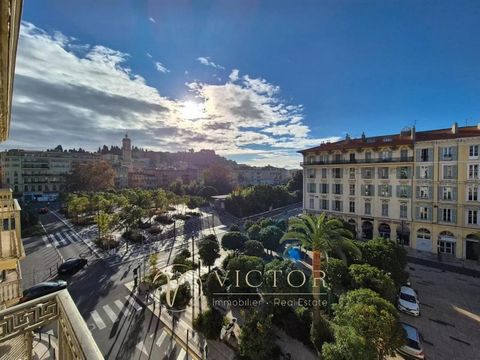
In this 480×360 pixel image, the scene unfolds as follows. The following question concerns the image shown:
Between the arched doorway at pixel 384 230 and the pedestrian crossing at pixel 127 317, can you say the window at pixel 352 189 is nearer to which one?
the arched doorway at pixel 384 230

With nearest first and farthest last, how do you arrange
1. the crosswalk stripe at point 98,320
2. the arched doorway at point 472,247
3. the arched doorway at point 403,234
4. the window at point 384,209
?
1. the crosswalk stripe at point 98,320
2. the arched doorway at point 472,247
3. the arched doorway at point 403,234
4. the window at point 384,209

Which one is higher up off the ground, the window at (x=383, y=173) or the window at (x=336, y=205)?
the window at (x=383, y=173)

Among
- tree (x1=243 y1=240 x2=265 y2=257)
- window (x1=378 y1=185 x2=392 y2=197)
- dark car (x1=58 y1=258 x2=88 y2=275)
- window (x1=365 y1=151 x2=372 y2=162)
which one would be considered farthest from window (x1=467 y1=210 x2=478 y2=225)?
dark car (x1=58 y1=258 x2=88 y2=275)

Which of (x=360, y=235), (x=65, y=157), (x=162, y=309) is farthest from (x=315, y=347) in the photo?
(x=65, y=157)

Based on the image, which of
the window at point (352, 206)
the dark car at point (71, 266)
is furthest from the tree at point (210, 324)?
the window at point (352, 206)

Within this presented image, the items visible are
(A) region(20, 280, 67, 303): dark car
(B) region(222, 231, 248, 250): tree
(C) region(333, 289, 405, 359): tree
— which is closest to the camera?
(C) region(333, 289, 405, 359): tree

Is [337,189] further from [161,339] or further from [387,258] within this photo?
[161,339]

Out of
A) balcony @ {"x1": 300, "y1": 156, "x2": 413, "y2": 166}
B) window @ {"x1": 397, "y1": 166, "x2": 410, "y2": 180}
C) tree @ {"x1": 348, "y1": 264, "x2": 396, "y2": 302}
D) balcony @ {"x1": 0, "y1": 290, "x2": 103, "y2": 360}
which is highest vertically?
balcony @ {"x1": 300, "y1": 156, "x2": 413, "y2": 166}

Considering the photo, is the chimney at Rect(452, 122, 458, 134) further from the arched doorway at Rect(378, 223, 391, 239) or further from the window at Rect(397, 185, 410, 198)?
the arched doorway at Rect(378, 223, 391, 239)
